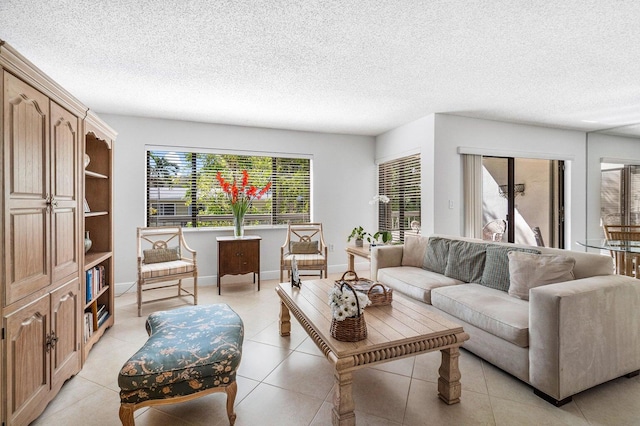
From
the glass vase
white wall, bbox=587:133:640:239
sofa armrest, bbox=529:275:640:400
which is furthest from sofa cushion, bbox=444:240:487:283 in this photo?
white wall, bbox=587:133:640:239

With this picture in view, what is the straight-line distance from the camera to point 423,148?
14.0ft

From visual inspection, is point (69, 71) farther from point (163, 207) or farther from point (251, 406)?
point (251, 406)

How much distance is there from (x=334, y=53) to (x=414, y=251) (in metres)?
2.29

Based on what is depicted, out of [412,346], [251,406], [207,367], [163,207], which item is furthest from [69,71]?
[412,346]

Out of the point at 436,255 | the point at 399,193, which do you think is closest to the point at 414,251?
the point at 436,255

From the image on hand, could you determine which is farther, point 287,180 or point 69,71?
point 287,180

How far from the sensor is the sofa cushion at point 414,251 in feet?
11.7

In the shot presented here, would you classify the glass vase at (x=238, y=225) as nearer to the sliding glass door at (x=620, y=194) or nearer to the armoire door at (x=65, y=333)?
the armoire door at (x=65, y=333)

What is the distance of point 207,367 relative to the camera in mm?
1550

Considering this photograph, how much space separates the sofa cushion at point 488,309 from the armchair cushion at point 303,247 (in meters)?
2.12

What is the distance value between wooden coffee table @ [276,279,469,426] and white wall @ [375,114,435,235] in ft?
7.49

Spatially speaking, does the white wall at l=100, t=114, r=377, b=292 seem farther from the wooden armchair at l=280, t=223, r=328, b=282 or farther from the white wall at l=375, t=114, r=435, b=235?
the white wall at l=375, t=114, r=435, b=235

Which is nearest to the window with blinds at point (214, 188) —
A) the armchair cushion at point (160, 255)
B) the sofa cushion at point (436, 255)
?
the armchair cushion at point (160, 255)

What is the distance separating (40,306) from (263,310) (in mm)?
1994
